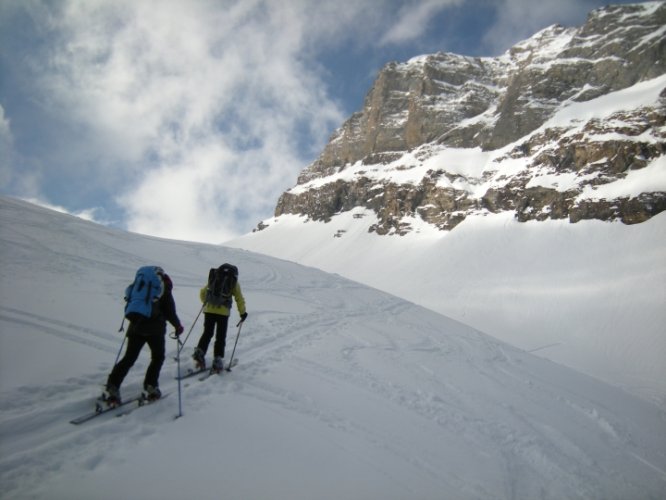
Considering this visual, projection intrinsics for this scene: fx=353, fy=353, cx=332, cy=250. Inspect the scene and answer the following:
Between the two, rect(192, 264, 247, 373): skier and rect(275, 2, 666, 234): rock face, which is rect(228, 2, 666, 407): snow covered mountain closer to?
rect(275, 2, 666, 234): rock face

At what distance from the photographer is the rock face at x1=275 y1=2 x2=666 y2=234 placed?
198ft

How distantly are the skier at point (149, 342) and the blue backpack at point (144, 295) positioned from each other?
3cm

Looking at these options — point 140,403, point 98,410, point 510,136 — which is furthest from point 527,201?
point 98,410

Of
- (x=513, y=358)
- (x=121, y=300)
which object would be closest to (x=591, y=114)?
(x=513, y=358)

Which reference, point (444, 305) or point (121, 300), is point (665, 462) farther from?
point (444, 305)

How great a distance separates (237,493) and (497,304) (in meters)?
39.7

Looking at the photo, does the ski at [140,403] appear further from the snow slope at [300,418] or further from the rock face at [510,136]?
the rock face at [510,136]

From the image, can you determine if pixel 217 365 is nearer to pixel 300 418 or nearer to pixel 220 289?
pixel 220 289

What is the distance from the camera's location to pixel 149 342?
15.1ft

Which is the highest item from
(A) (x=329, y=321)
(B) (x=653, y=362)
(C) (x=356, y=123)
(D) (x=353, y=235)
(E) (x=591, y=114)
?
(C) (x=356, y=123)

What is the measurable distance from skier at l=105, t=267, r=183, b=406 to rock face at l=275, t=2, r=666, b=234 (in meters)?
65.0

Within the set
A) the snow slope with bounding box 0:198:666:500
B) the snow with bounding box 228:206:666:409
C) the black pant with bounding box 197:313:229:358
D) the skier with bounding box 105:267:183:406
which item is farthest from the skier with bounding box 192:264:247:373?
the snow with bounding box 228:206:666:409

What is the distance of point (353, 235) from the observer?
92.3m

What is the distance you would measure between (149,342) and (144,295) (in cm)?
63
